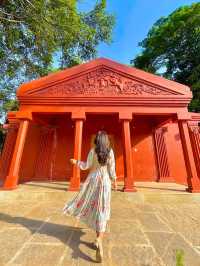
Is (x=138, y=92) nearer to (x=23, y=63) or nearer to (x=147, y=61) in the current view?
(x=23, y=63)

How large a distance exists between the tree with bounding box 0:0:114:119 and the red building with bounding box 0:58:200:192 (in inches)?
204

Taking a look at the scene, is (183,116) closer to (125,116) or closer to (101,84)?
(125,116)

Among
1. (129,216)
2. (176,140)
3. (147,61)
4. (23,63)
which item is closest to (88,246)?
(129,216)

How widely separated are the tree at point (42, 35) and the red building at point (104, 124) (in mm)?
5173

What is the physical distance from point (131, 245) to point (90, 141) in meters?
7.31

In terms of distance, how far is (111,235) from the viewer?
3.09 metres

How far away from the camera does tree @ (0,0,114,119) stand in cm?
1090

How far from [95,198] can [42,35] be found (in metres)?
11.2

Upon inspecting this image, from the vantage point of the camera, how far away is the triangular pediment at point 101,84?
760 cm

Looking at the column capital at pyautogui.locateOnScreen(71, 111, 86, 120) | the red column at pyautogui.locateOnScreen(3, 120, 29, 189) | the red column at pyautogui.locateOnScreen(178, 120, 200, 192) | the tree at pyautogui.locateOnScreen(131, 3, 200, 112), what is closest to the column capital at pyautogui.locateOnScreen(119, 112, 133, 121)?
the column capital at pyautogui.locateOnScreen(71, 111, 86, 120)

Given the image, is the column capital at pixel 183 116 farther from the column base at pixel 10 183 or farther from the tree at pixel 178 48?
the tree at pixel 178 48

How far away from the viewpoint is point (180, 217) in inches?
163

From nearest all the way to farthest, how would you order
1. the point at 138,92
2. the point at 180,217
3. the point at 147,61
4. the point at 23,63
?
the point at 180,217, the point at 138,92, the point at 23,63, the point at 147,61

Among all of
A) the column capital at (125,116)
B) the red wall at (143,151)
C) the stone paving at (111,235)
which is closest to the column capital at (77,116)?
the column capital at (125,116)
